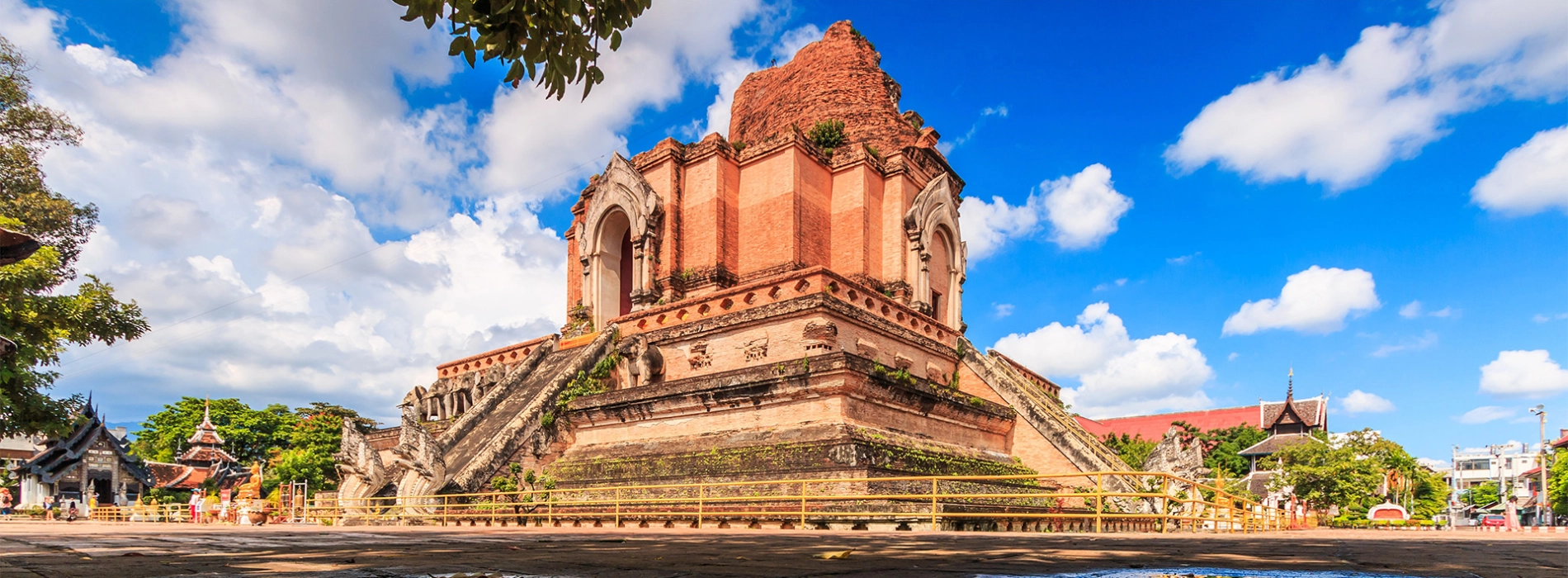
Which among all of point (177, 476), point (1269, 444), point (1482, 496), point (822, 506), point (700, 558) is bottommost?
point (1482, 496)

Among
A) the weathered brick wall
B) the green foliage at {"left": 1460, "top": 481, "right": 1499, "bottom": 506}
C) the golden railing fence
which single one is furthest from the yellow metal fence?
the green foliage at {"left": 1460, "top": 481, "right": 1499, "bottom": 506}

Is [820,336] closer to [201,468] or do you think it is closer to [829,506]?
[829,506]

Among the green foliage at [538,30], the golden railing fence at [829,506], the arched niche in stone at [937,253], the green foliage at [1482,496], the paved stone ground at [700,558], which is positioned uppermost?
the arched niche in stone at [937,253]

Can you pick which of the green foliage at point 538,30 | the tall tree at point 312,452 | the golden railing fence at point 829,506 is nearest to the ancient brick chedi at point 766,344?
the golden railing fence at point 829,506

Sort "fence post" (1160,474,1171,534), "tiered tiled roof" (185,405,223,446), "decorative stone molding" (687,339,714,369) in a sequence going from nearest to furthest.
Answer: "fence post" (1160,474,1171,534) → "decorative stone molding" (687,339,714,369) → "tiered tiled roof" (185,405,223,446)

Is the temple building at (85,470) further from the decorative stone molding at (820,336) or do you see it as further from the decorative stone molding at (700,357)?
the decorative stone molding at (820,336)

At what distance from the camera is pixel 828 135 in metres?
21.8

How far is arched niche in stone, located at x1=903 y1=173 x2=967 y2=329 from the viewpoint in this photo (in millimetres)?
20984

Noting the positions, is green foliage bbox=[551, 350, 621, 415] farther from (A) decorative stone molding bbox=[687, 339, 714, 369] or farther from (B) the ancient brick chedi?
(A) decorative stone molding bbox=[687, 339, 714, 369]

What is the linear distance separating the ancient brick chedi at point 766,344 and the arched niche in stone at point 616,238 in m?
0.05

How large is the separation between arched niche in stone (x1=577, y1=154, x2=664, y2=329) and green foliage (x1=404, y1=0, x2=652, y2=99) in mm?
15589

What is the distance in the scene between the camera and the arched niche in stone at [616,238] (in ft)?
66.4

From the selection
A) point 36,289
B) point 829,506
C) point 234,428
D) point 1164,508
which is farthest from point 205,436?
point 1164,508

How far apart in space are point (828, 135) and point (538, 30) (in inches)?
706
